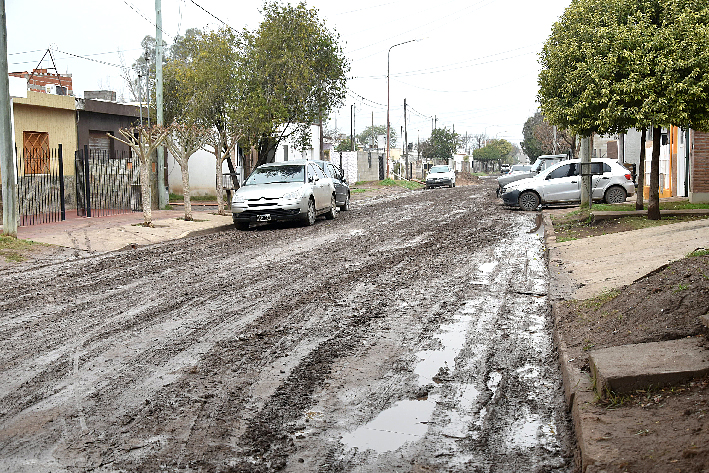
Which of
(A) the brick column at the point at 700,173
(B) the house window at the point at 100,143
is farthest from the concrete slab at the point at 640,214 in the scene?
(B) the house window at the point at 100,143

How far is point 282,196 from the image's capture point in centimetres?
1938

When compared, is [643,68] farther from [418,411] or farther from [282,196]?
[418,411]

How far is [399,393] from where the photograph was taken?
18.3ft

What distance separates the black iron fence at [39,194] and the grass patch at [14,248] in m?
5.13

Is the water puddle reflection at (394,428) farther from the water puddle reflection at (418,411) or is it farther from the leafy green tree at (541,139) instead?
the leafy green tree at (541,139)

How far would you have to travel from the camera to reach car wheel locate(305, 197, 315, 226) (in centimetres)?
1998

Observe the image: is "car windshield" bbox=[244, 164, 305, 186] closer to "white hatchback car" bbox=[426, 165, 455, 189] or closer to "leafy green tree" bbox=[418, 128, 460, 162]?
"white hatchback car" bbox=[426, 165, 455, 189]

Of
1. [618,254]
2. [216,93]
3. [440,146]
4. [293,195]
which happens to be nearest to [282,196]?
[293,195]

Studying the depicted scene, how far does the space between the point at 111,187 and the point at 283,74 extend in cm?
721

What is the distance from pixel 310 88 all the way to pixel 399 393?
2433cm

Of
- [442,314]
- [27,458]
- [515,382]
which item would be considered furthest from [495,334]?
[27,458]

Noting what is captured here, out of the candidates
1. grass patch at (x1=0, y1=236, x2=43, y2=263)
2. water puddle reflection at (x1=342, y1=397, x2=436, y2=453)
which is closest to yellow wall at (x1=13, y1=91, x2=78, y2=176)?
grass patch at (x1=0, y1=236, x2=43, y2=263)

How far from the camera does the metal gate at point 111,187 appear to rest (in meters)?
24.2

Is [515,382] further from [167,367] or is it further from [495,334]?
[167,367]
